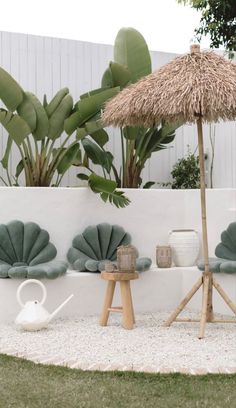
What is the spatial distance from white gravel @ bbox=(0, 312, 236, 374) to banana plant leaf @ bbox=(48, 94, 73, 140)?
8.11 feet

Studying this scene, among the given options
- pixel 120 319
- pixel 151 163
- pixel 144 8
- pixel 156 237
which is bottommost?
pixel 120 319

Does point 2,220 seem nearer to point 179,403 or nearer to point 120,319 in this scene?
point 120,319

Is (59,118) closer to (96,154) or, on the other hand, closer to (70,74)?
(96,154)

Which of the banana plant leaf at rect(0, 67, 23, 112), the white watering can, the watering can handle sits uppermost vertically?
the banana plant leaf at rect(0, 67, 23, 112)

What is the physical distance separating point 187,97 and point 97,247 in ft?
7.97

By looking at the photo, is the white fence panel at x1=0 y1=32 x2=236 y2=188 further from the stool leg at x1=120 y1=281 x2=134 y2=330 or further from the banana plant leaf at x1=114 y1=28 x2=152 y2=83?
the stool leg at x1=120 y1=281 x2=134 y2=330

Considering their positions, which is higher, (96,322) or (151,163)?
(151,163)

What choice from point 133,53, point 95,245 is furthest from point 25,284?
point 133,53

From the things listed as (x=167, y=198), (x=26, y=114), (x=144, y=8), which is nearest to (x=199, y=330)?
(x=167, y=198)

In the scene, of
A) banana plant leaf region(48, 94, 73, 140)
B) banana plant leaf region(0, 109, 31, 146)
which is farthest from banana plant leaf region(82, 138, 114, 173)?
banana plant leaf region(0, 109, 31, 146)

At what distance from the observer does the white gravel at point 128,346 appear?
16.8 ft

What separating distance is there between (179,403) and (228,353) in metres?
1.56

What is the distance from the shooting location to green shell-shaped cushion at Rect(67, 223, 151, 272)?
24.8ft

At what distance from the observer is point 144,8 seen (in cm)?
1070
